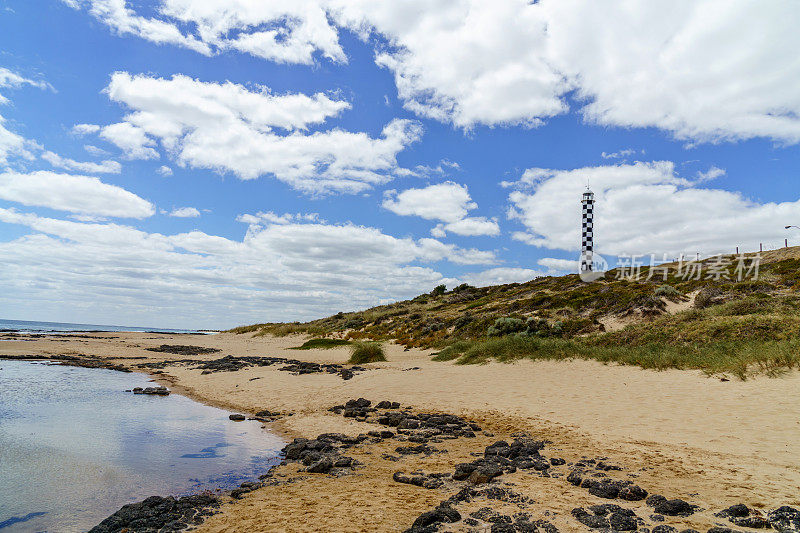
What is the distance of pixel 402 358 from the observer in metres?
26.7

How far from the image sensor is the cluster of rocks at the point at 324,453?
25.9 feet

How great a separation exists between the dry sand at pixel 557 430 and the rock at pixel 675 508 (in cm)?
13

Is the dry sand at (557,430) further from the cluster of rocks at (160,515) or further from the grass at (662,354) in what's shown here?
the grass at (662,354)

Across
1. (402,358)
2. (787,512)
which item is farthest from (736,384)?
(402,358)

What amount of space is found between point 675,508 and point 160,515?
275 inches

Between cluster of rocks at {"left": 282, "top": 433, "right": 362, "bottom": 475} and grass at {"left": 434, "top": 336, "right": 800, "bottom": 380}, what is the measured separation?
11.7 metres

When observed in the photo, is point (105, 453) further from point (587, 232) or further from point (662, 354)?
point (587, 232)

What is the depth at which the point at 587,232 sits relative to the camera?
56.1m

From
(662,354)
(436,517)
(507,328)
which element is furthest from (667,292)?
(436,517)

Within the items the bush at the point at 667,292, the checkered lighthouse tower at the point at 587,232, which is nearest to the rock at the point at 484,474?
the bush at the point at 667,292

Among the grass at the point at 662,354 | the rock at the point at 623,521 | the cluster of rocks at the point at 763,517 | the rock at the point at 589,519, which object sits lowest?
the rock at the point at 589,519

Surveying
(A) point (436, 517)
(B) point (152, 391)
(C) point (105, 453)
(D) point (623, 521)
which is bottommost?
(B) point (152, 391)

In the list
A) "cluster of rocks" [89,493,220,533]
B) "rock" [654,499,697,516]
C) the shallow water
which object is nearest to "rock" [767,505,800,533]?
"rock" [654,499,697,516]

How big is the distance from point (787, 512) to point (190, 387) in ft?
64.5
